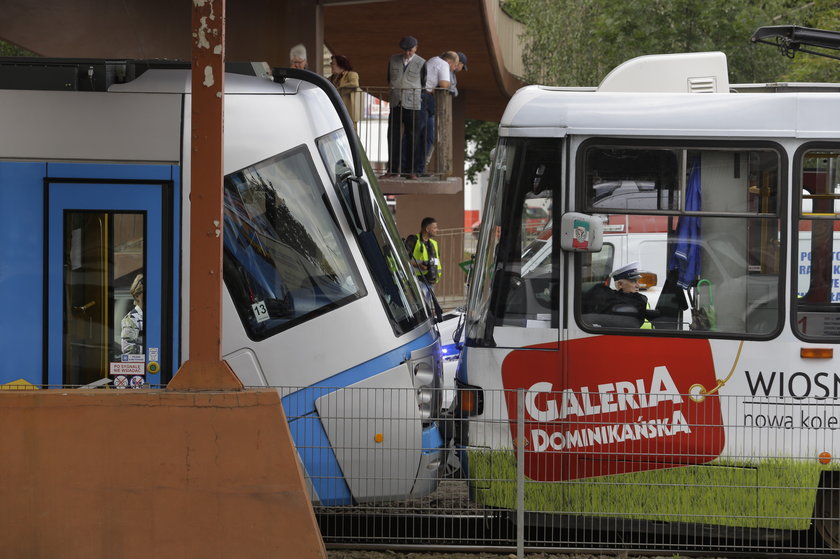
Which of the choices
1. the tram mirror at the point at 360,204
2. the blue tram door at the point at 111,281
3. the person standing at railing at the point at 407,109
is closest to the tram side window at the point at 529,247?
the tram mirror at the point at 360,204

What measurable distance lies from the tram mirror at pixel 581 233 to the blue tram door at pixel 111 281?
2619mm

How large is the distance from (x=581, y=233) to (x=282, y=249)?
6.63 ft

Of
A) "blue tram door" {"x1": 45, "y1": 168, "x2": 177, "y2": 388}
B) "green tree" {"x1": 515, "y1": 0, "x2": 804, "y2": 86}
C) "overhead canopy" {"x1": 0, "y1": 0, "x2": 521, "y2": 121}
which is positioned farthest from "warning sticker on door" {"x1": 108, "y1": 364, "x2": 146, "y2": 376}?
"green tree" {"x1": 515, "y1": 0, "x2": 804, "y2": 86}

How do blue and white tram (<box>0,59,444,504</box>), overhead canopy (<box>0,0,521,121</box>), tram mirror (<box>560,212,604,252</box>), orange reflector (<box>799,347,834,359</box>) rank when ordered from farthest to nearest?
overhead canopy (<box>0,0,521,121</box>)
blue and white tram (<box>0,59,444,504</box>)
orange reflector (<box>799,347,834,359</box>)
tram mirror (<box>560,212,604,252</box>)

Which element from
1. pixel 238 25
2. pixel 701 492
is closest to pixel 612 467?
pixel 701 492

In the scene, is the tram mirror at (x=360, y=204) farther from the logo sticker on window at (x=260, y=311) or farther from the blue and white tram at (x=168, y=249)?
the logo sticker on window at (x=260, y=311)

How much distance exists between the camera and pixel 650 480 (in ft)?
22.2

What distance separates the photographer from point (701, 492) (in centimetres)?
671

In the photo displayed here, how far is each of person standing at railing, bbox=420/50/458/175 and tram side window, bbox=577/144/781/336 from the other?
9.17 meters

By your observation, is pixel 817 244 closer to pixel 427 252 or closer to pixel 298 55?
pixel 298 55

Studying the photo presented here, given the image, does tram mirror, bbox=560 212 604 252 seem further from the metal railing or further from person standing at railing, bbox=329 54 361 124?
the metal railing

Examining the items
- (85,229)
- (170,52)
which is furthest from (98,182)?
(170,52)

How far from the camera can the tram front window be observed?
23.7 feet

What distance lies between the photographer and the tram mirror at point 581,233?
6617 millimetres
